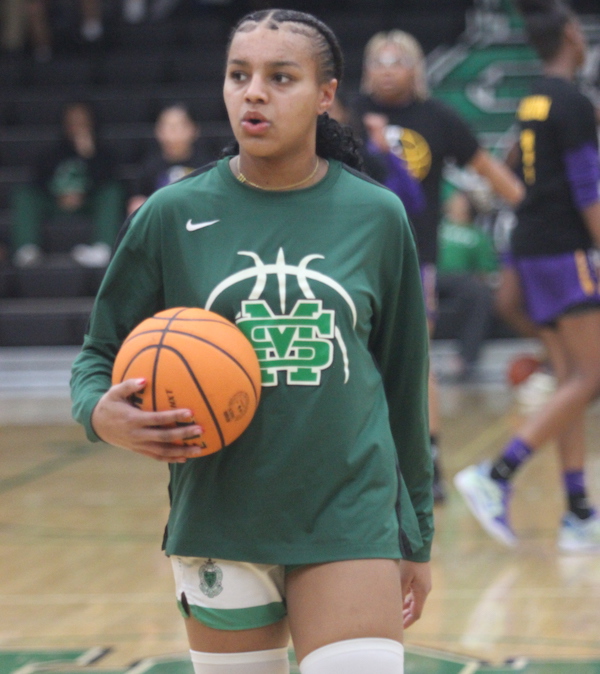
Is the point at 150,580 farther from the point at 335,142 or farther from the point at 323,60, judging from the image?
the point at 323,60

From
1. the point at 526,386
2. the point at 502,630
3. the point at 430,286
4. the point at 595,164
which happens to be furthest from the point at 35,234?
the point at 502,630

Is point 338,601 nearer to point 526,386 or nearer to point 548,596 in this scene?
point 548,596

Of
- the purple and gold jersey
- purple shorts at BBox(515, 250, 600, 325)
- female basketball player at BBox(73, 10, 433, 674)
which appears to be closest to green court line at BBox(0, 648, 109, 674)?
female basketball player at BBox(73, 10, 433, 674)

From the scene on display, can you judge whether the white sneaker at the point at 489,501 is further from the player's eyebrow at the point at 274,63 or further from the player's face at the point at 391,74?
the player's eyebrow at the point at 274,63

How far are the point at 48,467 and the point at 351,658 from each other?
16.1 feet

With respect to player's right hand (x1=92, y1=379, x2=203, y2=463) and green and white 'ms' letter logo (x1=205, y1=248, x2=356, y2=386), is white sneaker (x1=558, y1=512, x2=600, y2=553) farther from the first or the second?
player's right hand (x1=92, y1=379, x2=203, y2=463)

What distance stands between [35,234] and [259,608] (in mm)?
9937

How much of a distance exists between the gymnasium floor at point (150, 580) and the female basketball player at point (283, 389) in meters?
1.35

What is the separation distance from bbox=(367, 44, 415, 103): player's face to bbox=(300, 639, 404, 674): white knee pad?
362cm

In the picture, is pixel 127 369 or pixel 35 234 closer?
pixel 127 369

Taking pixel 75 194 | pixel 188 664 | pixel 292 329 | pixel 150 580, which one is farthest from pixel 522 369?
pixel 292 329

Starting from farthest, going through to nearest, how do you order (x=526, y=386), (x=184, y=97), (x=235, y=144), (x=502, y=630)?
(x=184, y=97) < (x=526, y=386) < (x=502, y=630) < (x=235, y=144)

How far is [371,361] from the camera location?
2.11 metres

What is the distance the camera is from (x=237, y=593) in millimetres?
1992
